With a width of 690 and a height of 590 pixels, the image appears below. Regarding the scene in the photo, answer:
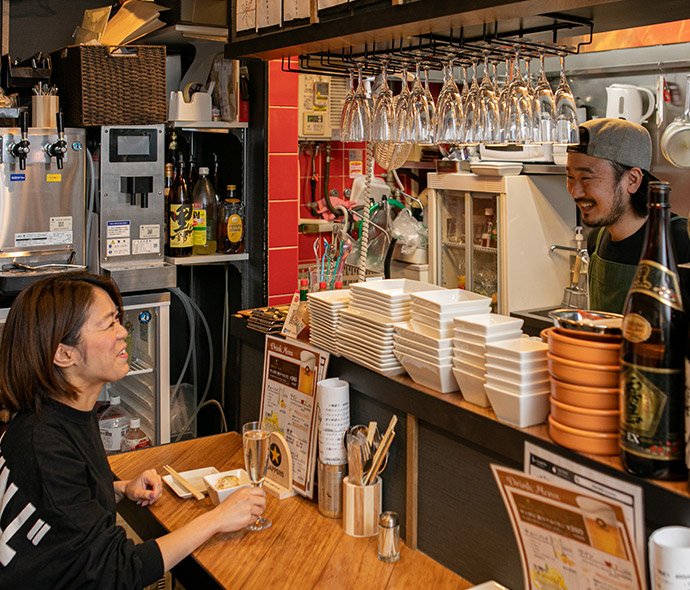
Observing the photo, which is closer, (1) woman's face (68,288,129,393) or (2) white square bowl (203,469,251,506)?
(1) woman's face (68,288,129,393)

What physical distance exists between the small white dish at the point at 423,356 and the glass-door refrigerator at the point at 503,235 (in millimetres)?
2982

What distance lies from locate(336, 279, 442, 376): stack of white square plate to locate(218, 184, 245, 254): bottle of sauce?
7.33 ft

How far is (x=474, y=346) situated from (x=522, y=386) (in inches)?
7.1

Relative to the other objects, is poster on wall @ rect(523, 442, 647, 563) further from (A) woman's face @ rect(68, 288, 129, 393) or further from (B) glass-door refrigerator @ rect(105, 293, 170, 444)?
(B) glass-door refrigerator @ rect(105, 293, 170, 444)

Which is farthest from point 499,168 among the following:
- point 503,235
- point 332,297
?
point 332,297

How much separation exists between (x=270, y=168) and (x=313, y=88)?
1.32m

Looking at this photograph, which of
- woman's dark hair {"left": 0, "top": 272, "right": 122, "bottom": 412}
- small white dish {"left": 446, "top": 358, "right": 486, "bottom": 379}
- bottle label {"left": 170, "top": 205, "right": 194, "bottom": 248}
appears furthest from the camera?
bottle label {"left": 170, "top": 205, "right": 194, "bottom": 248}

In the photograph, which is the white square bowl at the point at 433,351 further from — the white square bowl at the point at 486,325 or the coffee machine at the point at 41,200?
the coffee machine at the point at 41,200

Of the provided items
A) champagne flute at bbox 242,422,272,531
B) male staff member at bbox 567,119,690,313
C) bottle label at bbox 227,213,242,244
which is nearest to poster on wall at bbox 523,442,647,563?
champagne flute at bbox 242,422,272,531

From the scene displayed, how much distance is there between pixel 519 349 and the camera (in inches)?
60.9

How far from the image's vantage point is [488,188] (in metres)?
4.80

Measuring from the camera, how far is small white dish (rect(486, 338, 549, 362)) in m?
1.53

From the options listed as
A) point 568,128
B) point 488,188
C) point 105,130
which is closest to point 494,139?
point 568,128

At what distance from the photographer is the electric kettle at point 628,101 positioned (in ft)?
13.8
